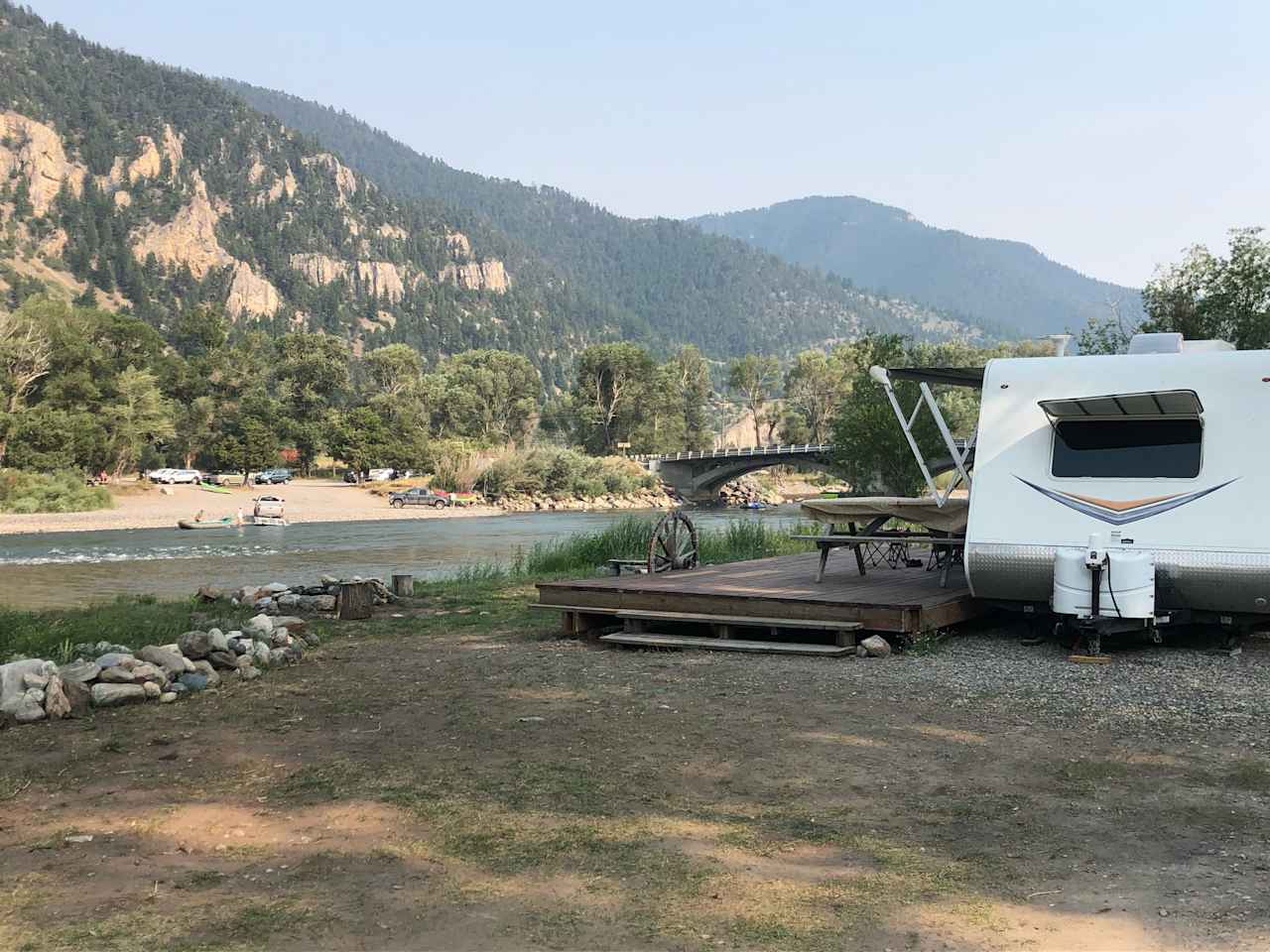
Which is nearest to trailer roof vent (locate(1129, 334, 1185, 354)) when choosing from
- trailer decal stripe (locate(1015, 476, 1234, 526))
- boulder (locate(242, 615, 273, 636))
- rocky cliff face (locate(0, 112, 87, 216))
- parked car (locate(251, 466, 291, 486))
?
trailer decal stripe (locate(1015, 476, 1234, 526))

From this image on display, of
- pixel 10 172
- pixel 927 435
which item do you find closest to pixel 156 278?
pixel 10 172

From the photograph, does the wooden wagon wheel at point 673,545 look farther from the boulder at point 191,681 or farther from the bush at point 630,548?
the boulder at point 191,681

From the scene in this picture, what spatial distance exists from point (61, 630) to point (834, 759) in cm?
830

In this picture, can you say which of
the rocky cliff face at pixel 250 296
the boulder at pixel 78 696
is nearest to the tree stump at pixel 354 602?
the boulder at pixel 78 696

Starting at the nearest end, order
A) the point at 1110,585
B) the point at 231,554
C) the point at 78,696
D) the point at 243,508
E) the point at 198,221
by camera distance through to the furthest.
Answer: the point at 78,696 → the point at 1110,585 → the point at 231,554 → the point at 243,508 → the point at 198,221

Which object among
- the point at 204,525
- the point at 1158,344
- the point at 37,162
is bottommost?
the point at 204,525

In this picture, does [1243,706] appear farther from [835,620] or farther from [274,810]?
[274,810]

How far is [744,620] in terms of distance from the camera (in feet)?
33.1

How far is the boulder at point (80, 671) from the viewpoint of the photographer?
762 cm

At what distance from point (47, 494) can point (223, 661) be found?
4395 centimetres

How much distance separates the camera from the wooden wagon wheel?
13195 mm

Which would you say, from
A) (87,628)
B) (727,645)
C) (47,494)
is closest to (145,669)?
(87,628)

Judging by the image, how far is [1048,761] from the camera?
5996 millimetres

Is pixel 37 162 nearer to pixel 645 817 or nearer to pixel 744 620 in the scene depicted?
pixel 744 620
